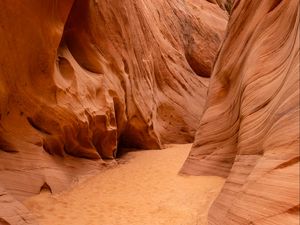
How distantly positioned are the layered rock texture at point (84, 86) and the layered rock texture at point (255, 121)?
225 cm

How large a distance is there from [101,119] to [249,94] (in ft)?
12.9

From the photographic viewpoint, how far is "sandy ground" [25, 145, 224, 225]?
4.66m

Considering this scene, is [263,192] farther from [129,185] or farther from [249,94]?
[129,185]

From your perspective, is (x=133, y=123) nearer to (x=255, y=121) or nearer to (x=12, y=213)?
(x=12, y=213)

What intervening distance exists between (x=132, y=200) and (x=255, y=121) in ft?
7.94

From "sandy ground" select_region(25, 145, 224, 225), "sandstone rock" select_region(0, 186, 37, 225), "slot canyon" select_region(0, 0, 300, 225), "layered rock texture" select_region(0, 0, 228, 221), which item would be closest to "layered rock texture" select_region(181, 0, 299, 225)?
"slot canyon" select_region(0, 0, 300, 225)

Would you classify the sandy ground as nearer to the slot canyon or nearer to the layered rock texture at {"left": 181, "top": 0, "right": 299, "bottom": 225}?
the slot canyon

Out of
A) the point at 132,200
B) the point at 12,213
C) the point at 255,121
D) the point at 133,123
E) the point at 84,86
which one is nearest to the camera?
the point at 255,121

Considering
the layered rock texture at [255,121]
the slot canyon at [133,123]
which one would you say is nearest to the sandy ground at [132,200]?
the slot canyon at [133,123]

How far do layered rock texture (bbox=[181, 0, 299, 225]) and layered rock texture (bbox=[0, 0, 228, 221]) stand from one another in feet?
7.38

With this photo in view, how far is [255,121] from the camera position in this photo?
13.0 ft

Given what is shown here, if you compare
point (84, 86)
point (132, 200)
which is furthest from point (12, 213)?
point (84, 86)

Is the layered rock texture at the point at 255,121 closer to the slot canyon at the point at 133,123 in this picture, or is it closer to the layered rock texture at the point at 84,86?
the slot canyon at the point at 133,123

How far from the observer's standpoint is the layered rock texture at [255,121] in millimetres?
2770
